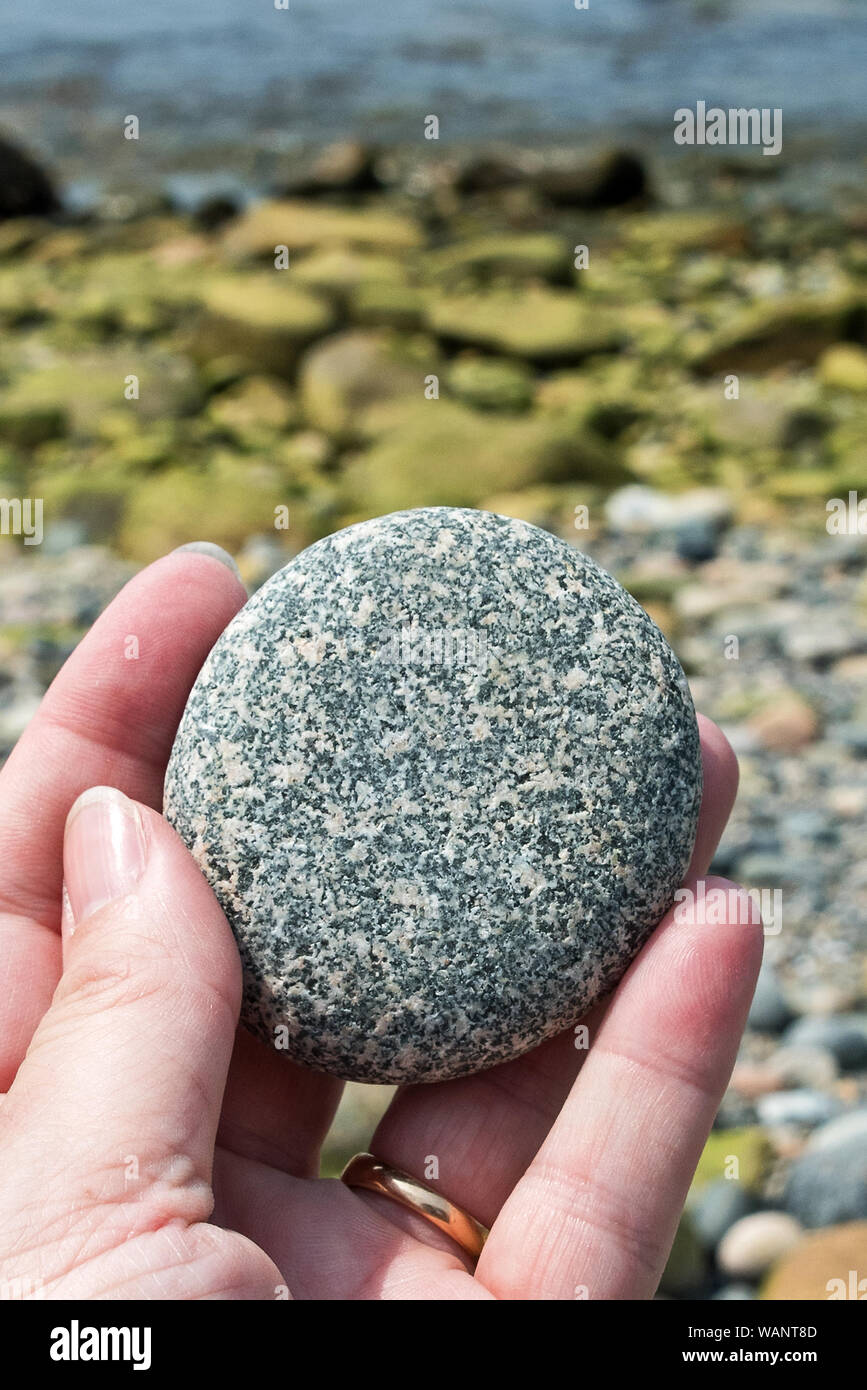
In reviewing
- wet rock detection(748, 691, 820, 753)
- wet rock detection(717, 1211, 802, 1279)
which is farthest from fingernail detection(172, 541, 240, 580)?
wet rock detection(748, 691, 820, 753)

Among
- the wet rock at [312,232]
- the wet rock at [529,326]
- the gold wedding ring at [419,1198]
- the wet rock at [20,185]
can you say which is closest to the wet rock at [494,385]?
the wet rock at [529,326]

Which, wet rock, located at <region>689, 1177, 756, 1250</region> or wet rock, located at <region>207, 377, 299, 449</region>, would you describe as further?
wet rock, located at <region>207, 377, 299, 449</region>

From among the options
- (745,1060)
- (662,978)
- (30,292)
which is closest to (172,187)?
(30,292)

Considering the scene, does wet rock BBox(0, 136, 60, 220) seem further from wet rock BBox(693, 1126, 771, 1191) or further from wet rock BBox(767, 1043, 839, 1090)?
wet rock BBox(693, 1126, 771, 1191)

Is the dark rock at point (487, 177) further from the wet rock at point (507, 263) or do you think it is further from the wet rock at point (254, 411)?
the wet rock at point (254, 411)

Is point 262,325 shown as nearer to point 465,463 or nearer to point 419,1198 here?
point 465,463

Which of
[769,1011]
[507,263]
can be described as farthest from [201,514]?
[507,263]
